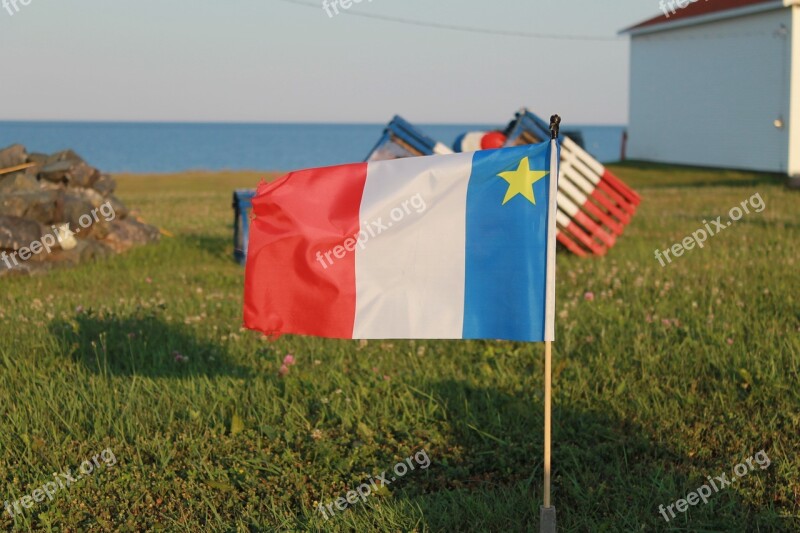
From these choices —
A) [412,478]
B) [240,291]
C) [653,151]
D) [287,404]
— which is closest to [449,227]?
[412,478]

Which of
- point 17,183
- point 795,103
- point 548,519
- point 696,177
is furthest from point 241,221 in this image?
point 795,103

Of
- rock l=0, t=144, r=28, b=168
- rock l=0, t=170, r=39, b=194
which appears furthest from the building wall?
rock l=0, t=170, r=39, b=194

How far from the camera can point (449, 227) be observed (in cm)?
411

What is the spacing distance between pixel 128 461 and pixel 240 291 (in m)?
4.47

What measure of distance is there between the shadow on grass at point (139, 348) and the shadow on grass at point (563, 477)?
6.07 feet

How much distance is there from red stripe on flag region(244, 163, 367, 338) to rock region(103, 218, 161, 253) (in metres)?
8.54

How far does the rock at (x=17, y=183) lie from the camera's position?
12352mm

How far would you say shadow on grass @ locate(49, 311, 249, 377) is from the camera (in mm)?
6492

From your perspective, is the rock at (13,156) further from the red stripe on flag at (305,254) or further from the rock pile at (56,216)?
the red stripe on flag at (305,254)

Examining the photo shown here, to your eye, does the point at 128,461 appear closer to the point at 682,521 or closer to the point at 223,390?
the point at 223,390

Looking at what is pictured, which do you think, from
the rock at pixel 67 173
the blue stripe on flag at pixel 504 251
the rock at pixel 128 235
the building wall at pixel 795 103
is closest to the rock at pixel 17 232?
the rock at pixel 128 235

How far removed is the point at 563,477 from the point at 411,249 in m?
1.70

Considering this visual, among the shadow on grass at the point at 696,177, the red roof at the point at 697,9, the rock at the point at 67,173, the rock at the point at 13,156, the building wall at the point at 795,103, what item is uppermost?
the red roof at the point at 697,9

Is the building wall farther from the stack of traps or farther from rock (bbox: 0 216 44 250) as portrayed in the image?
rock (bbox: 0 216 44 250)
